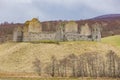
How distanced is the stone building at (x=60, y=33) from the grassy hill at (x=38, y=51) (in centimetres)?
347

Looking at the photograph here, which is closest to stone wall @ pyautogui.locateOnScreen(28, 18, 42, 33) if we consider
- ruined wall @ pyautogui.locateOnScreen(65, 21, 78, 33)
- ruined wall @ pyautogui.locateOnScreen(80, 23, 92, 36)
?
ruined wall @ pyautogui.locateOnScreen(65, 21, 78, 33)

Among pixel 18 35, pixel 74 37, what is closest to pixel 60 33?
pixel 74 37

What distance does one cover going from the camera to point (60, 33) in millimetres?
72375

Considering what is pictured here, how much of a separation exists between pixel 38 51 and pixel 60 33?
7.56 meters

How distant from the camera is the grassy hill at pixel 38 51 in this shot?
63091 mm

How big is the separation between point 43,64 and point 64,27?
13560mm

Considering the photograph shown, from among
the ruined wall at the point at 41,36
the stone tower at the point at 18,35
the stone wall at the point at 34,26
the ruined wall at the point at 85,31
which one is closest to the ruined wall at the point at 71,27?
the ruined wall at the point at 85,31

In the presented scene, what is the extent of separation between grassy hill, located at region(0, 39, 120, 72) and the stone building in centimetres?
347

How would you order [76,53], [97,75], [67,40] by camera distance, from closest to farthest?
1. [97,75]
2. [76,53]
3. [67,40]

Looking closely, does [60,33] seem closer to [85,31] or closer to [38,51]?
[85,31]

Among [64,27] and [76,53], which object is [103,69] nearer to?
[76,53]

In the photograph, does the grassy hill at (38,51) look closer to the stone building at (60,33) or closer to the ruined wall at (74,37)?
the ruined wall at (74,37)

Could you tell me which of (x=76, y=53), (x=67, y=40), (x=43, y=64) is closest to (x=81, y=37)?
(x=67, y=40)

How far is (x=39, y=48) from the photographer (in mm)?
67438
